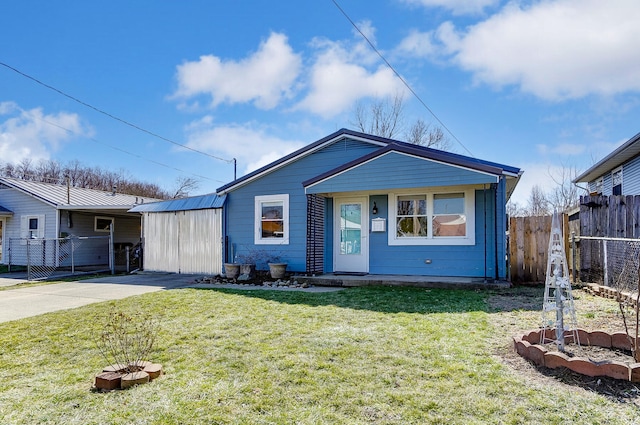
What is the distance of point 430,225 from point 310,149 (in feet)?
12.6

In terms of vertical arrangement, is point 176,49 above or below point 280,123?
above

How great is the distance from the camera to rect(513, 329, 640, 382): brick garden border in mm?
3041

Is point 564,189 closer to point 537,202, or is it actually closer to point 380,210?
point 537,202

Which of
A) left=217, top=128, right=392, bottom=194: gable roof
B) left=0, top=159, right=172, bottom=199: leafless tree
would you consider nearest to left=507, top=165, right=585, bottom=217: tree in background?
left=217, top=128, right=392, bottom=194: gable roof

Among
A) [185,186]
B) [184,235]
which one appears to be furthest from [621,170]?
[185,186]

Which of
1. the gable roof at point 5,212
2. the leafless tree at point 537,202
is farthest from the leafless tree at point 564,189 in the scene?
the gable roof at point 5,212

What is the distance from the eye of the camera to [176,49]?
14203mm

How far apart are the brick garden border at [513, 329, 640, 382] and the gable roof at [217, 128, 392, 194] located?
6971mm

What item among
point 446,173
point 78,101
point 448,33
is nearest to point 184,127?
point 78,101

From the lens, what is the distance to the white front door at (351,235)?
10.5m

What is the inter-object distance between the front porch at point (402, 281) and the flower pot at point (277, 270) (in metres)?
0.48

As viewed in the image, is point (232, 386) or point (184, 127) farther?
point (184, 127)

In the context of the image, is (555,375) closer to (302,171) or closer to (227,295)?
(227,295)

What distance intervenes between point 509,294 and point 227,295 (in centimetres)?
552
